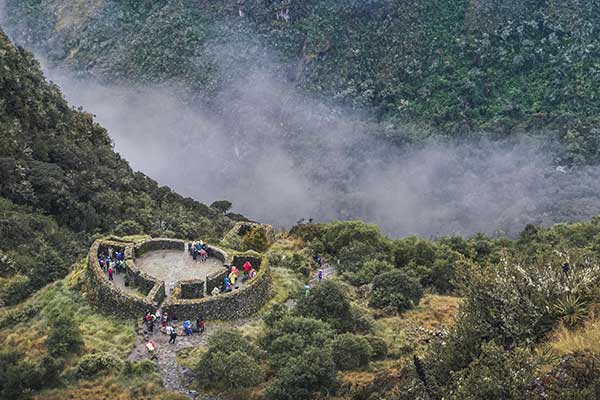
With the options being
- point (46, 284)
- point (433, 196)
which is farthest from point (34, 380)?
point (433, 196)

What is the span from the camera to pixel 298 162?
13625 cm

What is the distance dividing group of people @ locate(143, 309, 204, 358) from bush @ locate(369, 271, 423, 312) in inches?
391

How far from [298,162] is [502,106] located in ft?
138

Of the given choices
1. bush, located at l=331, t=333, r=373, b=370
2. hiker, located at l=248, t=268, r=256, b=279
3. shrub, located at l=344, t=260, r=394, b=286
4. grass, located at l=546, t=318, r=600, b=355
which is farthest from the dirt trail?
grass, located at l=546, t=318, r=600, b=355

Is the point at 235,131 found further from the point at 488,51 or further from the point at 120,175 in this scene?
the point at 120,175

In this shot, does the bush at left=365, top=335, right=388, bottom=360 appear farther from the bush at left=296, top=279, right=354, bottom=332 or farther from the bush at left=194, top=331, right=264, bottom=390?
the bush at left=194, top=331, right=264, bottom=390

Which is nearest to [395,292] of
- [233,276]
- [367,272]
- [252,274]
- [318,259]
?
[367,272]

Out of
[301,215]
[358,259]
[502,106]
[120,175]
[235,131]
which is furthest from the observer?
[235,131]

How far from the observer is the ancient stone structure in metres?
27.8

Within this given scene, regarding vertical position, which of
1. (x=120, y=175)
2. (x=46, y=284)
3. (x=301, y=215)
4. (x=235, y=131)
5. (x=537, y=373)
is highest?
(x=235, y=131)

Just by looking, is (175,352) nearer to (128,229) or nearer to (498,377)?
(498,377)

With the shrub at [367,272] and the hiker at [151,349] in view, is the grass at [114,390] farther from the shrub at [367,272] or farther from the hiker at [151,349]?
the shrub at [367,272]

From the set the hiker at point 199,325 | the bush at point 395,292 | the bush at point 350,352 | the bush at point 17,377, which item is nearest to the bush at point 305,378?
the bush at point 350,352

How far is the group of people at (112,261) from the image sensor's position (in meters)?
29.9
